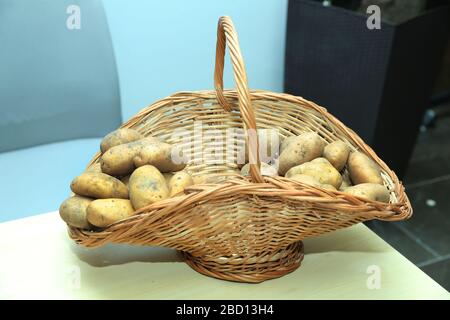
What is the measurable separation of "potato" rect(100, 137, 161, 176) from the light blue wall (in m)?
0.68

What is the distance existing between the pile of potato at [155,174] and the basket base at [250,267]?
0.35ft

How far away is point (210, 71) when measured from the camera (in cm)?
145

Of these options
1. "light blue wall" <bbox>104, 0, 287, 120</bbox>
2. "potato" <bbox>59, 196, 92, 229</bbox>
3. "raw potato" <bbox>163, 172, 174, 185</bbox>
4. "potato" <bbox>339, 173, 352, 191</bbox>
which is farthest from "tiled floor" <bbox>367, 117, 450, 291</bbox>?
"potato" <bbox>59, 196, 92, 229</bbox>

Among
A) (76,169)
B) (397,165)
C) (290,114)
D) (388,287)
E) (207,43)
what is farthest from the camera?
(397,165)

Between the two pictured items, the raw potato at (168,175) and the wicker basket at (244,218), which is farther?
the raw potato at (168,175)

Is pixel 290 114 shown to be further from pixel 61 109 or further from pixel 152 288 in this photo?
pixel 61 109

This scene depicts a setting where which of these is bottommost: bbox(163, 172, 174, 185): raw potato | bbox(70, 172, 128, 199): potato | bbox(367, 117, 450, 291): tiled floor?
bbox(367, 117, 450, 291): tiled floor

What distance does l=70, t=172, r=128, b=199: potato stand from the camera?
66 centimetres

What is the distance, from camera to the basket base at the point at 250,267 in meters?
0.68

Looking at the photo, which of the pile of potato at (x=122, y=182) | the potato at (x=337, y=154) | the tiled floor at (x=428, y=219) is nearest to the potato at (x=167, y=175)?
the pile of potato at (x=122, y=182)

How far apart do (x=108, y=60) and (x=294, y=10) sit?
22.2 inches

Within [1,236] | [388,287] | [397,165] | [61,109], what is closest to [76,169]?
[61,109]

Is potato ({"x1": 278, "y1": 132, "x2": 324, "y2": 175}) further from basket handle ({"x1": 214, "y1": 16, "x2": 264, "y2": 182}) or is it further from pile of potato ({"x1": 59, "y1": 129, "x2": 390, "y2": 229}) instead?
basket handle ({"x1": 214, "y1": 16, "x2": 264, "y2": 182})

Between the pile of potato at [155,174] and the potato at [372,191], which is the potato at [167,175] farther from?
the potato at [372,191]
